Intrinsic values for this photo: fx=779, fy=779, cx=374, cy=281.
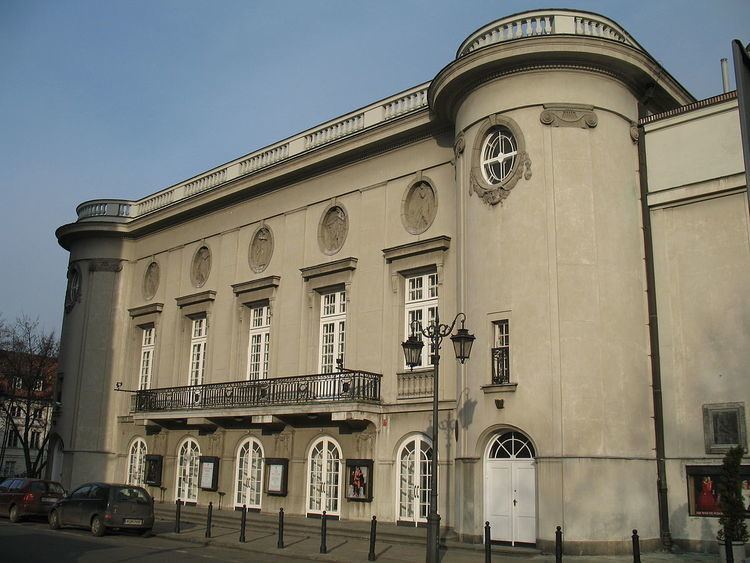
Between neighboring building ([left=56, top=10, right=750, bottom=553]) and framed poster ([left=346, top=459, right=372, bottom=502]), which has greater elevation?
neighboring building ([left=56, top=10, right=750, bottom=553])

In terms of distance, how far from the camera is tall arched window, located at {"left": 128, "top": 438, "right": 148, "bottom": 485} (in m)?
32.0

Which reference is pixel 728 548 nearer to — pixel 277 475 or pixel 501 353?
pixel 501 353

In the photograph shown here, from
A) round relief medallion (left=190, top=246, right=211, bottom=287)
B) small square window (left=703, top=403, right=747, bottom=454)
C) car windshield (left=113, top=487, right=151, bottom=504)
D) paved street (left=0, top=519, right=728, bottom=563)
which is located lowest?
paved street (left=0, top=519, right=728, bottom=563)

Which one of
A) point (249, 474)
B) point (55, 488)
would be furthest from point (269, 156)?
point (55, 488)

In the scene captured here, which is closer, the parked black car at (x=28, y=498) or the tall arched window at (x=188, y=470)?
the parked black car at (x=28, y=498)

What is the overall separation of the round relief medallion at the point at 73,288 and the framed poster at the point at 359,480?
18773 mm

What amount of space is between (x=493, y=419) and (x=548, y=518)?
8.57ft

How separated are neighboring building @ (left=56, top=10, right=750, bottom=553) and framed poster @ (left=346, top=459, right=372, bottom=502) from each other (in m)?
0.06

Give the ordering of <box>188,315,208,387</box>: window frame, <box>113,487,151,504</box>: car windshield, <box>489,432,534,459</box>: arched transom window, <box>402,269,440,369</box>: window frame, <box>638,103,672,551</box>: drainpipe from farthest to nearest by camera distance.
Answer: <box>188,315,208,387</box>: window frame → <box>402,269,440,369</box>: window frame → <box>113,487,151,504</box>: car windshield → <box>489,432,534,459</box>: arched transom window → <box>638,103,672,551</box>: drainpipe

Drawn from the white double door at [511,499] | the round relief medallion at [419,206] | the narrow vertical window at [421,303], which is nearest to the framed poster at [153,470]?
the narrow vertical window at [421,303]

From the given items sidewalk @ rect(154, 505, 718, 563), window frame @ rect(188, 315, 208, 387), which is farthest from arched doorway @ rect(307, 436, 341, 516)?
window frame @ rect(188, 315, 208, 387)

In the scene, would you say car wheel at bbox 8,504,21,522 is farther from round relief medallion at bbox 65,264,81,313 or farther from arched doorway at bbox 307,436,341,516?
round relief medallion at bbox 65,264,81,313

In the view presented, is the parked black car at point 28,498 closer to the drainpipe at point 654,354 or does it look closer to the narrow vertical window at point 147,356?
the narrow vertical window at point 147,356

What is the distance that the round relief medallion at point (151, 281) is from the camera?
34062 millimetres
